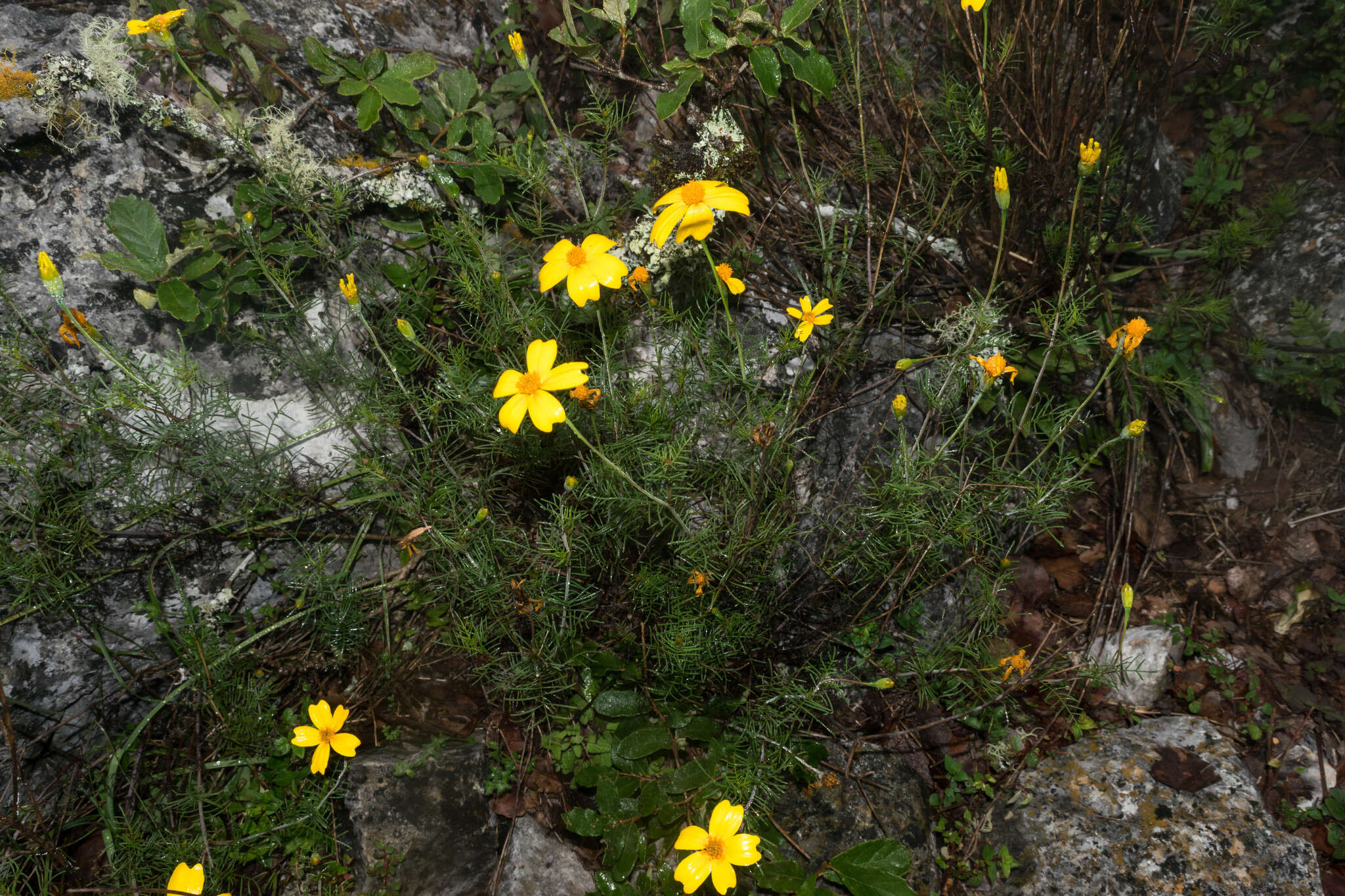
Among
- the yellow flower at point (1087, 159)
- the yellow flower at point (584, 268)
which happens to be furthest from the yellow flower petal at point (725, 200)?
the yellow flower at point (1087, 159)

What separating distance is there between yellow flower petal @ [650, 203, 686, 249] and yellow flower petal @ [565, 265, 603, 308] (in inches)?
7.2

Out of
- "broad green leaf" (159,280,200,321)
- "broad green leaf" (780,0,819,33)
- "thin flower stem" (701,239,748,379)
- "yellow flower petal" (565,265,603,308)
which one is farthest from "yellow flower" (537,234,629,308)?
"broad green leaf" (159,280,200,321)

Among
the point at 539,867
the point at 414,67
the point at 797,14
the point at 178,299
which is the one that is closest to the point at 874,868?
the point at 539,867

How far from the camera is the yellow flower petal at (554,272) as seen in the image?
1636 mm

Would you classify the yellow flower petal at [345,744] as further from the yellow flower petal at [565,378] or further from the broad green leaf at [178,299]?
the broad green leaf at [178,299]

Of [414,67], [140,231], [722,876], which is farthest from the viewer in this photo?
[414,67]

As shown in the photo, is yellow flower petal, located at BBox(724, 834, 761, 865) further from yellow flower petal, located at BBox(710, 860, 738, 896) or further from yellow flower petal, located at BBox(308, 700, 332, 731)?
yellow flower petal, located at BBox(308, 700, 332, 731)

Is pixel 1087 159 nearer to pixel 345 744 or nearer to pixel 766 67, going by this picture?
pixel 766 67

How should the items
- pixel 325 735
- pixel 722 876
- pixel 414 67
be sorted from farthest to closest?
pixel 414 67 → pixel 325 735 → pixel 722 876

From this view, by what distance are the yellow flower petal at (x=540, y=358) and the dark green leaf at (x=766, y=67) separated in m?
1.17

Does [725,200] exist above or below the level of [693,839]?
above

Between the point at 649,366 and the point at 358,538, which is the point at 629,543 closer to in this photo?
the point at 649,366

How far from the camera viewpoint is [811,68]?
2.14m

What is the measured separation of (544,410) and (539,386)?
79 mm
